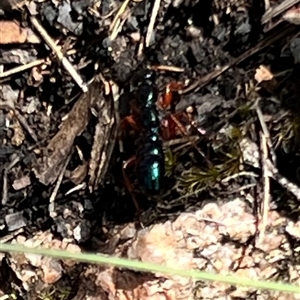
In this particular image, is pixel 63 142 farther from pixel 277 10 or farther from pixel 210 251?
pixel 277 10

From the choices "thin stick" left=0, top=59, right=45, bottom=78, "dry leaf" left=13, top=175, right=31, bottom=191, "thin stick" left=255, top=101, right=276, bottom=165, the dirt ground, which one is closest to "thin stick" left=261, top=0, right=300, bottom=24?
the dirt ground

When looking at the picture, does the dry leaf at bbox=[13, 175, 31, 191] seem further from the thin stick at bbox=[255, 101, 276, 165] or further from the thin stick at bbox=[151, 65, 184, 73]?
the thin stick at bbox=[255, 101, 276, 165]

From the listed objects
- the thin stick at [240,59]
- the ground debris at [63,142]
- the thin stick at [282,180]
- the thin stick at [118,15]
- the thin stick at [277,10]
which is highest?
the thin stick at [118,15]

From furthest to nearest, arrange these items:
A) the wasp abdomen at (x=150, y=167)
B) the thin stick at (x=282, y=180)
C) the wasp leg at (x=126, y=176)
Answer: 1. the wasp leg at (x=126, y=176)
2. the wasp abdomen at (x=150, y=167)
3. the thin stick at (x=282, y=180)

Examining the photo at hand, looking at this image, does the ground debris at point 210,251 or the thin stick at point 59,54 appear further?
the thin stick at point 59,54

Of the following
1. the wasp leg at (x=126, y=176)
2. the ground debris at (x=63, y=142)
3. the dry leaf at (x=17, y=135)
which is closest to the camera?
the wasp leg at (x=126, y=176)

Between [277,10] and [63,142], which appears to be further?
[63,142]

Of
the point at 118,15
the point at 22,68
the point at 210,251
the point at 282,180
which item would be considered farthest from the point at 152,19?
the point at 210,251

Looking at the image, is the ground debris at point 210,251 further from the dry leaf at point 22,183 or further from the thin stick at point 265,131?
the dry leaf at point 22,183

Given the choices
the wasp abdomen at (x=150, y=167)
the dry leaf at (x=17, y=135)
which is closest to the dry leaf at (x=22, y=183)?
the dry leaf at (x=17, y=135)
